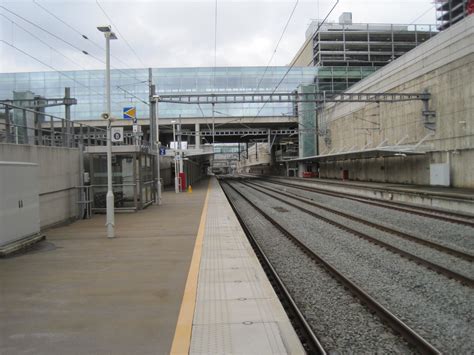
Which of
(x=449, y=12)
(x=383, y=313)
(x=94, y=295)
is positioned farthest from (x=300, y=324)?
(x=449, y=12)

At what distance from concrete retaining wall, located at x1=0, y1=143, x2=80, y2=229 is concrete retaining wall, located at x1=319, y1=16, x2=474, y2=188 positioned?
71.6 feet

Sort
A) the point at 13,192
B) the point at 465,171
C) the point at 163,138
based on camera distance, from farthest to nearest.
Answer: the point at 163,138 → the point at 465,171 → the point at 13,192

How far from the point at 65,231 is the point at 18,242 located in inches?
117

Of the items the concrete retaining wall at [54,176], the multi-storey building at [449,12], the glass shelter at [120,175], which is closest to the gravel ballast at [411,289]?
the concrete retaining wall at [54,176]

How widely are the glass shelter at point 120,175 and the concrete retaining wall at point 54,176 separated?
0.92 metres

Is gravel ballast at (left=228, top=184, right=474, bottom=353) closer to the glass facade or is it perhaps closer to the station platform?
the station platform

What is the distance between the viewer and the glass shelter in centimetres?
1548

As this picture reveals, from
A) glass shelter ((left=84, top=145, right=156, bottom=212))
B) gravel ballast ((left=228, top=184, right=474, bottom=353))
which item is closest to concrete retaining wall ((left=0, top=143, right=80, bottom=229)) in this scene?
glass shelter ((left=84, top=145, right=156, bottom=212))

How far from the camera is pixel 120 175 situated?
1669 centimetres

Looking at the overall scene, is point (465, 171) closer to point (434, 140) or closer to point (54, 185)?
point (434, 140)

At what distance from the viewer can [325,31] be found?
9275 cm

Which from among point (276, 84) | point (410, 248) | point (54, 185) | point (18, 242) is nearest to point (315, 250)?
point (410, 248)

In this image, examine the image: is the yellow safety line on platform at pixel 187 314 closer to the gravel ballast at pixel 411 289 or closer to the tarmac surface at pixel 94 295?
the tarmac surface at pixel 94 295

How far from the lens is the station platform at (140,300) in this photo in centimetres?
398
